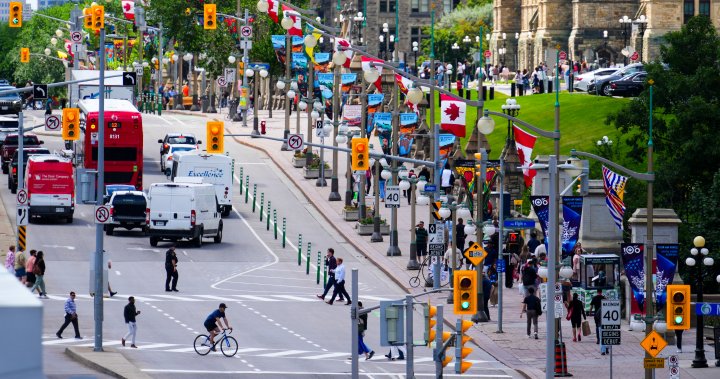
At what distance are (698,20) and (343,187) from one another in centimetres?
1880

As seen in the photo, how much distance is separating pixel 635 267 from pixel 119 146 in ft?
103

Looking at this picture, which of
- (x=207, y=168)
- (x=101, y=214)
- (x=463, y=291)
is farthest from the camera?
(x=207, y=168)

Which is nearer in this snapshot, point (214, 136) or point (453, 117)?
point (453, 117)

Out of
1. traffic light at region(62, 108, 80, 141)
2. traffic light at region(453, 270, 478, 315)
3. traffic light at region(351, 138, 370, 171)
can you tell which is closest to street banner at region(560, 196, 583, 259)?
traffic light at region(351, 138, 370, 171)

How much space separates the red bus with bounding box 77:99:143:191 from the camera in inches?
2446

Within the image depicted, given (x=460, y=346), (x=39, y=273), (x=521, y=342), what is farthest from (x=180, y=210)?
(x=460, y=346)

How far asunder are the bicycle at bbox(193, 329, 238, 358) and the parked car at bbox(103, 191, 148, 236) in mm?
19476

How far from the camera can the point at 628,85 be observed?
Result: 7806 cm

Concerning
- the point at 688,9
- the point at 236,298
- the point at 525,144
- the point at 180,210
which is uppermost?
the point at 688,9

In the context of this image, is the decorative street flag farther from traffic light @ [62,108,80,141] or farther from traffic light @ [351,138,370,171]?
traffic light @ [62,108,80,141]

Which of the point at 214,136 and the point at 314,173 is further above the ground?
the point at 214,136

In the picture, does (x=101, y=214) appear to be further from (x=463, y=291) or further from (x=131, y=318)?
(x=463, y=291)

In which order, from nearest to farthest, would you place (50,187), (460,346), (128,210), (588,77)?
(460,346) → (128,210) → (50,187) → (588,77)

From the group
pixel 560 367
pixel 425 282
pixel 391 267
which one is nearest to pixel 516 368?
pixel 560 367
